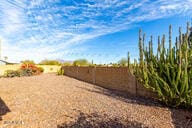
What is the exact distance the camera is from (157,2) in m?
→ 11.8

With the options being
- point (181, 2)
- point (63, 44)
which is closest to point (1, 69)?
point (63, 44)

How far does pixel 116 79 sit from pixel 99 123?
23.9ft

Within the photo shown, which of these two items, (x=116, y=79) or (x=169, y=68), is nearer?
(x=169, y=68)

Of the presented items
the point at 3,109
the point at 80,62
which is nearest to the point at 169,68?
the point at 3,109

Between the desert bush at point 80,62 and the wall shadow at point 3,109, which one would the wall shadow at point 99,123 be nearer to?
the wall shadow at point 3,109

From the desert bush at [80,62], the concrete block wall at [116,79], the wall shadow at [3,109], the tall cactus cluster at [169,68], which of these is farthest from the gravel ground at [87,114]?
the desert bush at [80,62]

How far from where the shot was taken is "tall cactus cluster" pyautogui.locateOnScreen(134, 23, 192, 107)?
7.45m

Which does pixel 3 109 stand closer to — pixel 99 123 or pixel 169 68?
pixel 99 123

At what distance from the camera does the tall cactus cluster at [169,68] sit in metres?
7.45

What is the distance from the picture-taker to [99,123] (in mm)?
6113

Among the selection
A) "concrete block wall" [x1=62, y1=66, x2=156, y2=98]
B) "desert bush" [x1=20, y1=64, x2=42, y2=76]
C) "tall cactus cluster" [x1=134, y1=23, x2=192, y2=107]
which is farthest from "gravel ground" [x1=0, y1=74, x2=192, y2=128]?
"desert bush" [x1=20, y1=64, x2=42, y2=76]

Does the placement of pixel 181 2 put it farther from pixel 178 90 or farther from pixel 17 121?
pixel 17 121

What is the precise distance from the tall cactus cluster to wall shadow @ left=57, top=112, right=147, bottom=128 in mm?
2397

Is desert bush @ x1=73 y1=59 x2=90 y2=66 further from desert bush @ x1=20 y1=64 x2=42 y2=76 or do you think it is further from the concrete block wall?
the concrete block wall
